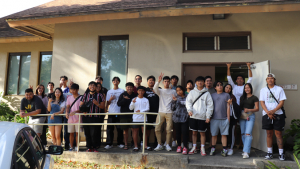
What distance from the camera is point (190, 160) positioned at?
5.19 meters

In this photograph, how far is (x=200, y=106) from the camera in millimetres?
5641

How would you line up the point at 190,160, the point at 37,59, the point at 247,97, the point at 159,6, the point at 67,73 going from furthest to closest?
the point at 37,59 < the point at 67,73 < the point at 159,6 < the point at 247,97 < the point at 190,160

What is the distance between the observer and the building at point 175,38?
21.4 feet

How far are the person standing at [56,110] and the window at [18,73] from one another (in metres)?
4.26

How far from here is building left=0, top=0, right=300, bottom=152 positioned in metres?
6.51

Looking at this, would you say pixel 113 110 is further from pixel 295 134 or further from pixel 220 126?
pixel 295 134

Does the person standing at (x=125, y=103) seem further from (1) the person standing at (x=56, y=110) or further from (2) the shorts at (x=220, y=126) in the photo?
(2) the shorts at (x=220, y=126)

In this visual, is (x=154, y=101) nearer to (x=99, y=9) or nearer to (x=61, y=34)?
(x=99, y=9)

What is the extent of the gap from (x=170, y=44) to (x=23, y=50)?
640 centimetres

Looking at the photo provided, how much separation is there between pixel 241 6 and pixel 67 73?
18.8ft

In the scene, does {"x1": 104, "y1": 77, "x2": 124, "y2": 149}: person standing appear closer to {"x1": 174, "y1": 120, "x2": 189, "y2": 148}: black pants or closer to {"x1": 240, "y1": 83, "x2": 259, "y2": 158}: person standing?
{"x1": 174, "y1": 120, "x2": 189, "y2": 148}: black pants

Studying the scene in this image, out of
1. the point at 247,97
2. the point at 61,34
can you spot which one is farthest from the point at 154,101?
the point at 61,34

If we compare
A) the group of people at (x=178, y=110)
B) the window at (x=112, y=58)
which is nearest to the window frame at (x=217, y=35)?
the group of people at (x=178, y=110)

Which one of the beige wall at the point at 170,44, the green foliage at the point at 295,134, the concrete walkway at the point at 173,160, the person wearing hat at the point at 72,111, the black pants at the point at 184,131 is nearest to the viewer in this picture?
the concrete walkway at the point at 173,160
